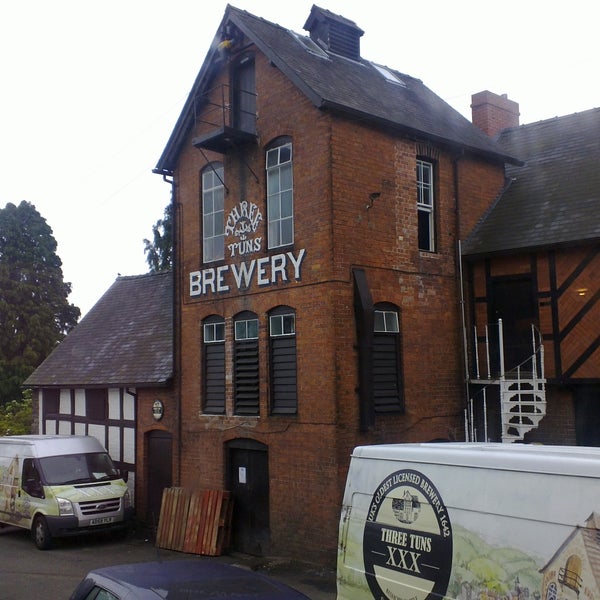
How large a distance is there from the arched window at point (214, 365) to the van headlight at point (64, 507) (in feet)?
11.8

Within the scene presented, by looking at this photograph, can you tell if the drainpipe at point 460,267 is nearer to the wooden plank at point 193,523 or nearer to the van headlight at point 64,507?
the wooden plank at point 193,523

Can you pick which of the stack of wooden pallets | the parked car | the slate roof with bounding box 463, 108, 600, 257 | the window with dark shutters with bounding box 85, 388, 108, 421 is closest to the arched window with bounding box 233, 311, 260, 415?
the stack of wooden pallets

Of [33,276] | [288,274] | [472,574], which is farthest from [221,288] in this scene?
[33,276]

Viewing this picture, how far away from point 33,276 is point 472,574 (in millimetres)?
36297

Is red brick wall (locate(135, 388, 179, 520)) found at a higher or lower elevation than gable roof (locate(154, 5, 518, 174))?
lower

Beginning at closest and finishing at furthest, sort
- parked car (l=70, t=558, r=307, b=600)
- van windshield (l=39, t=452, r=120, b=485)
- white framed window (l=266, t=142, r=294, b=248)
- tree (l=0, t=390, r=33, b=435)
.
→ parked car (l=70, t=558, r=307, b=600) → white framed window (l=266, t=142, r=294, b=248) → van windshield (l=39, t=452, r=120, b=485) → tree (l=0, t=390, r=33, b=435)

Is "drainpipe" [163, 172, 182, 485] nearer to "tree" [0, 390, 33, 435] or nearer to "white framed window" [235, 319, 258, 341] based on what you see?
"white framed window" [235, 319, 258, 341]

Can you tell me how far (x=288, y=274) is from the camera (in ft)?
44.4

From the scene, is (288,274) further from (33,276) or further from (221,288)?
(33,276)

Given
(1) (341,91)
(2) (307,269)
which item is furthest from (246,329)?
(1) (341,91)

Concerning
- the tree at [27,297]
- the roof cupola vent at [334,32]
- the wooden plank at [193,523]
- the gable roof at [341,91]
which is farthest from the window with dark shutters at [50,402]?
the tree at [27,297]

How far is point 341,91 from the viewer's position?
13789mm

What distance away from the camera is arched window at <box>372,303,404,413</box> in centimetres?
1330

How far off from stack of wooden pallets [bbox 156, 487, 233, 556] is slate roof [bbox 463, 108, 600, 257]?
7.14m
